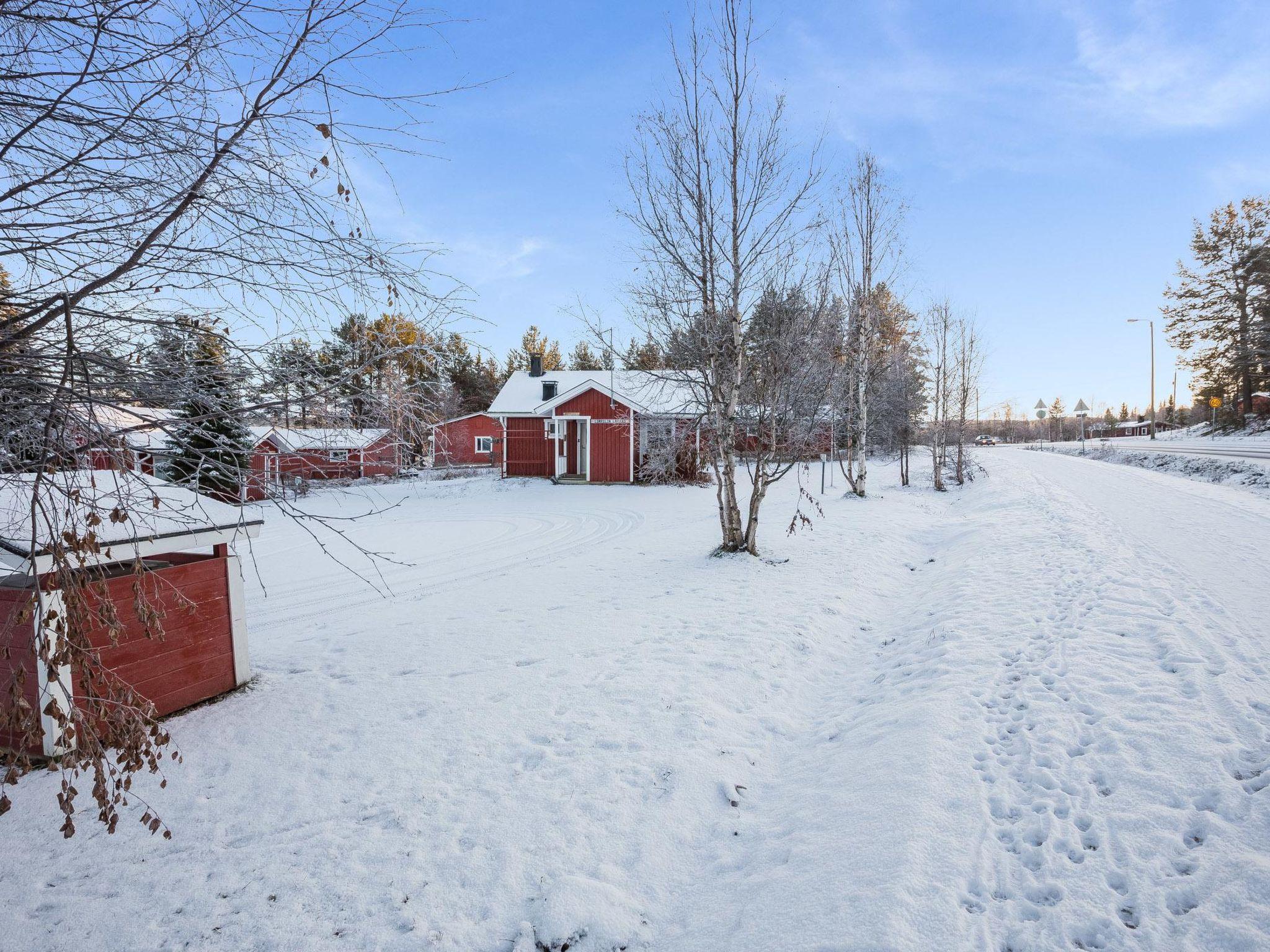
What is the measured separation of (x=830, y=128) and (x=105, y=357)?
9644 mm

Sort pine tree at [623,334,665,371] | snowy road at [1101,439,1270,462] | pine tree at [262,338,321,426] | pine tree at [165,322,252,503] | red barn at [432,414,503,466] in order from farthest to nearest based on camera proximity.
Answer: red barn at [432,414,503,466]
snowy road at [1101,439,1270,462]
pine tree at [623,334,665,371]
pine tree at [262,338,321,426]
pine tree at [165,322,252,503]

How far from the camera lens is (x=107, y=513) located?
13.0 ft

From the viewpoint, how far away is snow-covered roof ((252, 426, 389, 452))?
9.93 feet

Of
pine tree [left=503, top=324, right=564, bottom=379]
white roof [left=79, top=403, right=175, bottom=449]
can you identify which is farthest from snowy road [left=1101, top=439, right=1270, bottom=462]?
pine tree [left=503, top=324, right=564, bottom=379]

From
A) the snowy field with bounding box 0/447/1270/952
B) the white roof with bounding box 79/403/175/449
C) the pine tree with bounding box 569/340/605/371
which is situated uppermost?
the pine tree with bounding box 569/340/605/371

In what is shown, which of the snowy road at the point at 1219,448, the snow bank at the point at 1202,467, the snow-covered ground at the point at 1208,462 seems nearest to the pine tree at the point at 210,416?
the snow-covered ground at the point at 1208,462

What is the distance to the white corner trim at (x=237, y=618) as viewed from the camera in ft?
17.3

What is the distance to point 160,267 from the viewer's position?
251 cm

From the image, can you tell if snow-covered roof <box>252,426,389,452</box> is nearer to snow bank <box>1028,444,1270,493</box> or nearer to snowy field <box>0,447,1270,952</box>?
snowy field <box>0,447,1270,952</box>

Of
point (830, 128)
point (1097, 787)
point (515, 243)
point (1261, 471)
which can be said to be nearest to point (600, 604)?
point (515, 243)

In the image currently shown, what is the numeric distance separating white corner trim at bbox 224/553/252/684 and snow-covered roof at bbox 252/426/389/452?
2296 mm

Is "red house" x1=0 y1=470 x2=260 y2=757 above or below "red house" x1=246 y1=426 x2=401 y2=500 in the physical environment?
below

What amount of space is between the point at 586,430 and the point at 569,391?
1803 millimetres

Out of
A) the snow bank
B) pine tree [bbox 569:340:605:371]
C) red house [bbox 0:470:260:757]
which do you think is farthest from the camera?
pine tree [bbox 569:340:605:371]
